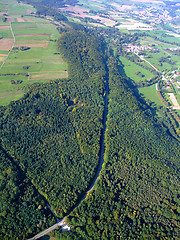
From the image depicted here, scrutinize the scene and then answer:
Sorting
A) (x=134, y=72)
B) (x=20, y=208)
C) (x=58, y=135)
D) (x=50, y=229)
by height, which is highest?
(x=134, y=72)

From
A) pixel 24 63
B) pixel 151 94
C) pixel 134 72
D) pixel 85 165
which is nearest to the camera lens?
pixel 85 165

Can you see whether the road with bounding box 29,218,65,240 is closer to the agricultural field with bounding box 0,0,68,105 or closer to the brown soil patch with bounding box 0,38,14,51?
the agricultural field with bounding box 0,0,68,105

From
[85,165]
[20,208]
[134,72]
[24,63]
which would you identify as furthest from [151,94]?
[20,208]

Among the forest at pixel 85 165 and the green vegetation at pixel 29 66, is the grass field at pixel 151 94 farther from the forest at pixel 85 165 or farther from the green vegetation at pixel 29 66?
the green vegetation at pixel 29 66

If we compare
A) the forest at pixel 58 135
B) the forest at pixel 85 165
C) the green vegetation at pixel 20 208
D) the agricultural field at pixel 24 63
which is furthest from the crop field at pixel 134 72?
the green vegetation at pixel 20 208

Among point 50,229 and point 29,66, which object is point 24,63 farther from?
point 50,229

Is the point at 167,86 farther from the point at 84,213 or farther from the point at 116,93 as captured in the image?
the point at 84,213

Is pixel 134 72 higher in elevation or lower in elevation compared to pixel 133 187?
higher
